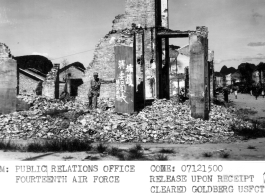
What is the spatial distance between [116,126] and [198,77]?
3.82 m

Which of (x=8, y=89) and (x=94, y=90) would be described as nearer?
(x=8, y=89)

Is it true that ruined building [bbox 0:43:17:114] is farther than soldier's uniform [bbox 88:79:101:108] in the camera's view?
No

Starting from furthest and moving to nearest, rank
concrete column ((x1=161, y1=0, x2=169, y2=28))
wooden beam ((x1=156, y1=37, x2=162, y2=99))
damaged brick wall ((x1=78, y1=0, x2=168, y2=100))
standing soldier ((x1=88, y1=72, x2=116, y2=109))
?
concrete column ((x1=161, y1=0, x2=169, y2=28)) < wooden beam ((x1=156, y1=37, x2=162, y2=99)) < damaged brick wall ((x1=78, y1=0, x2=168, y2=100)) < standing soldier ((x1=88, y1=72, x2=116, y2=109))

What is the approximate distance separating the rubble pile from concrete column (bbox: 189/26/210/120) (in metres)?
0.43

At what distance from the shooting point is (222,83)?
67.2m

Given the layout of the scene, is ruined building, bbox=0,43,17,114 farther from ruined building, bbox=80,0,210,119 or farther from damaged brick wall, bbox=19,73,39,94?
damaged brick wall, bbox=19,73,39,94

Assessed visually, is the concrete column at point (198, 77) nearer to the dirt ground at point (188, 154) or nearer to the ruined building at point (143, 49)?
the ruined building at point (143, 49)

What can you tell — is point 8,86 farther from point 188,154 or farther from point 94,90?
point 188,154

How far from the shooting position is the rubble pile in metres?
8.63

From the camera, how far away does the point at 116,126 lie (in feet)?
30.2

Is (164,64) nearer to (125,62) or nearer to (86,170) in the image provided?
(125,62)

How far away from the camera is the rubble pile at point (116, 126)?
863cm

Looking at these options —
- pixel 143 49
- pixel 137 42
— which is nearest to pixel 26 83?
pixel 137 42

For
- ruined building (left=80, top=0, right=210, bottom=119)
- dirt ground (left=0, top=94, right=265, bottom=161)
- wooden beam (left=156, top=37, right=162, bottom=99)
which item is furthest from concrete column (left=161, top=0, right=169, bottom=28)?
dirt ground (left=0, top=94, right=265, bottom=161)
